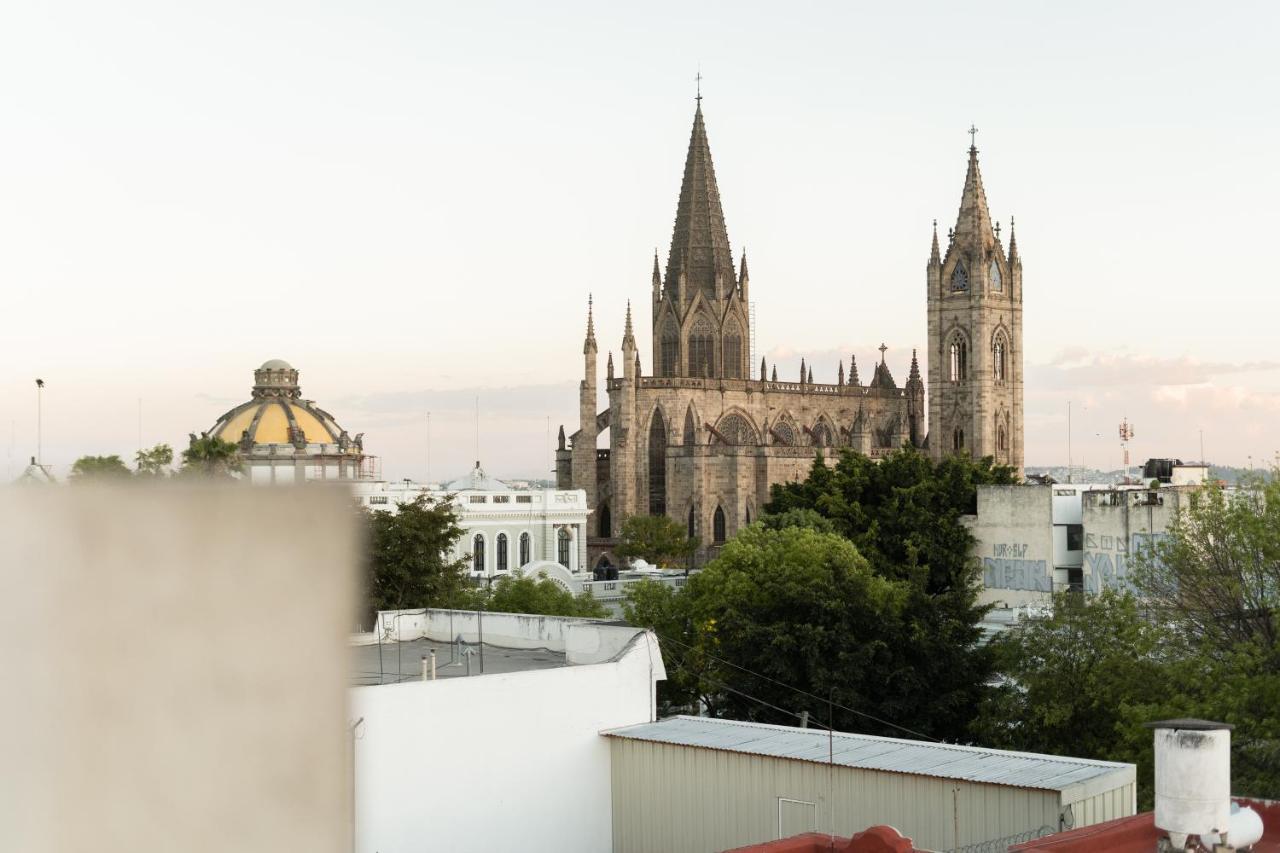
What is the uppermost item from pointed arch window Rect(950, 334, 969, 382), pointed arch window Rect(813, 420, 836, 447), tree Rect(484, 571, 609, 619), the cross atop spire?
the cross atop spire

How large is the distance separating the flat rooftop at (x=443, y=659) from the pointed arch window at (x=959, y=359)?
3283 inches

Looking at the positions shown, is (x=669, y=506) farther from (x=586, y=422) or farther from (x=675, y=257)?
(x=675, y=257)

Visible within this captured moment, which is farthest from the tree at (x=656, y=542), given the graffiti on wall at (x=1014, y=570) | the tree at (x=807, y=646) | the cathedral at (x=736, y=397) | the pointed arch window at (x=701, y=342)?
the tree at (x=807, y=646)

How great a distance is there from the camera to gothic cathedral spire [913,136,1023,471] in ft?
336

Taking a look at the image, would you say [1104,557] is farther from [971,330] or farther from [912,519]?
[971,330]

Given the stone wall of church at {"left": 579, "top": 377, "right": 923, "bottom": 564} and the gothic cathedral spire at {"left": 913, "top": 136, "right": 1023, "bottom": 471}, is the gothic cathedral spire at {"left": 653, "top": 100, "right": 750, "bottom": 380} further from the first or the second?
the gothic cathedral spire at {"left": 913, "top": 136, "right": 1023, "bottom": 471}

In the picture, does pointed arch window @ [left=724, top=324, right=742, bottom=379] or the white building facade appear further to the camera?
pointed arch window @ [left=724, top=324, right=742, bottom=379]

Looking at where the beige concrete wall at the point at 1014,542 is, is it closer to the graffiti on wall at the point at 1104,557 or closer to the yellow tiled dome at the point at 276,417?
the graffiti on wall at the point at 1104,557

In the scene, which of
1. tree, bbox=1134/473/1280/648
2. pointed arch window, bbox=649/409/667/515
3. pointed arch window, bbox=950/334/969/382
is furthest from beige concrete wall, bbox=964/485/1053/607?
pointed arch window, bbox=950/334/969/382

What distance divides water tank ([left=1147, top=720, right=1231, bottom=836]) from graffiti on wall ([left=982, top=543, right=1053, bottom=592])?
4026 centimetres

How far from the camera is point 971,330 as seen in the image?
103 meters

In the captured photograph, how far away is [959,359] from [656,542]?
31.6m

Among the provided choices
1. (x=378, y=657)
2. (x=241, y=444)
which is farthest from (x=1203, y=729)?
(x=241, y=444)

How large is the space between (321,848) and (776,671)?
31.2m
